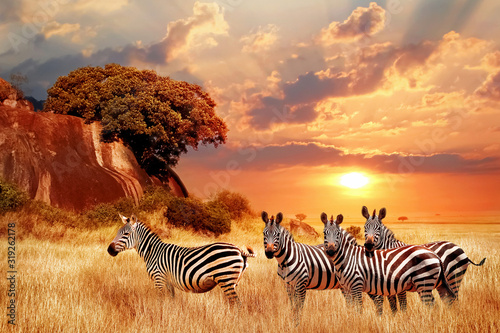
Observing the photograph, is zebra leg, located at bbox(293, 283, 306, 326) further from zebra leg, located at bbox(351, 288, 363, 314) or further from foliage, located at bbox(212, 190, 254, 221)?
foliage, located at bbox(212, 190, 254, 221)

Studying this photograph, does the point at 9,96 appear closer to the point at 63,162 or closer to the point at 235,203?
the point at 63,162

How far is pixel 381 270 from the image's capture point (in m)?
8.01

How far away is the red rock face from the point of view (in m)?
25.1

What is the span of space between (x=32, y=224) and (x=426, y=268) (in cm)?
1898

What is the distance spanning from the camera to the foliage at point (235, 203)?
32.3 metres

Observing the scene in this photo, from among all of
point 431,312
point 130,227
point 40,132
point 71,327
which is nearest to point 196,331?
point 71,327

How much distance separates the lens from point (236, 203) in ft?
108

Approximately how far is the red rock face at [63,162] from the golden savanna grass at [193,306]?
36.7 feet

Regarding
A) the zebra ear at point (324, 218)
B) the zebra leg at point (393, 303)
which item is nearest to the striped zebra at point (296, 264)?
the zebra leg at point (393, 303)

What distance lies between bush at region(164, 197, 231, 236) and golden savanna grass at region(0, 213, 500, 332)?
11.7 m

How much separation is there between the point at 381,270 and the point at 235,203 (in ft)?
82.1

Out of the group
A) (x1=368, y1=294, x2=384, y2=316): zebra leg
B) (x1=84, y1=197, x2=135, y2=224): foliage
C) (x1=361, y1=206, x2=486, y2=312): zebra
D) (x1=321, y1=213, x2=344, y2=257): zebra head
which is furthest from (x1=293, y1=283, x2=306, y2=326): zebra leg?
(x1=84, y1=197, x2=135, y2=224): foliage

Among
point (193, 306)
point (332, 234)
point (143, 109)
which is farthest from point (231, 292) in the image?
point (143, 109)

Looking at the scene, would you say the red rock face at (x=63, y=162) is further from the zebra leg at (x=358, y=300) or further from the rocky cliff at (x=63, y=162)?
the zebra leg at (x=358, y=300)
